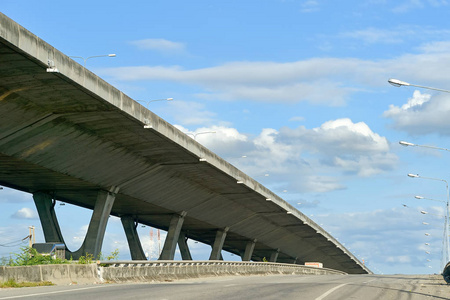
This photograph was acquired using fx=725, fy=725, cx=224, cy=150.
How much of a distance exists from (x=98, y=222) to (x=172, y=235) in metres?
16.2

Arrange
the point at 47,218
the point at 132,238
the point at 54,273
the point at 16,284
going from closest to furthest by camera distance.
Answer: the point at 16,284 < the point at 54,273 < the point at 47,218 < the point at 132,238

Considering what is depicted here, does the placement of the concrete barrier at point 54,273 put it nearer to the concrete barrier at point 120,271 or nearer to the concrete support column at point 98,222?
the concrete barrier at point 120,271

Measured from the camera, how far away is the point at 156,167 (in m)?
50.2

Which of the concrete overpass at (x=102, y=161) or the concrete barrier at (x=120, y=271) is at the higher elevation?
the concrete overpass at (x=102, y=161)

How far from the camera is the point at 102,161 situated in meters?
44.9

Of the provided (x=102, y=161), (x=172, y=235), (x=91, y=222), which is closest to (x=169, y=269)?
(x=102, y=161)

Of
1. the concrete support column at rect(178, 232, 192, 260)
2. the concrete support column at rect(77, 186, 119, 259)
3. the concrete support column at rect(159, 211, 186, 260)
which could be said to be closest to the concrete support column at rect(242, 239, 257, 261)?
the concrete support column at rect(178, 232, 192, 260)

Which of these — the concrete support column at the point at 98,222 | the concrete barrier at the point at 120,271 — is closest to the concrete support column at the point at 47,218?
the concrete support column at the point at 98,222

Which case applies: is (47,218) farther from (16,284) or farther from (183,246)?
(183,246)

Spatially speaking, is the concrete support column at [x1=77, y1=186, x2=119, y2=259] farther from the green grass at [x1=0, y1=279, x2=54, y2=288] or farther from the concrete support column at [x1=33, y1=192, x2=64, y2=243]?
the green grass at [x1=0, y1=279, x2=54, y2=288]

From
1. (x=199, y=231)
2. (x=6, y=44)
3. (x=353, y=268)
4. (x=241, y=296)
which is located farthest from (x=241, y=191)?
(x=353, y=268)

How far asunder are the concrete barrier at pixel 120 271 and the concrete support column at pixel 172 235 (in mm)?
11512

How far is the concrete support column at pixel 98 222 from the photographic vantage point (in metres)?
49.9

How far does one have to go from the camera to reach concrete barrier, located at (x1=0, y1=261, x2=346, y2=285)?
23.8 m
